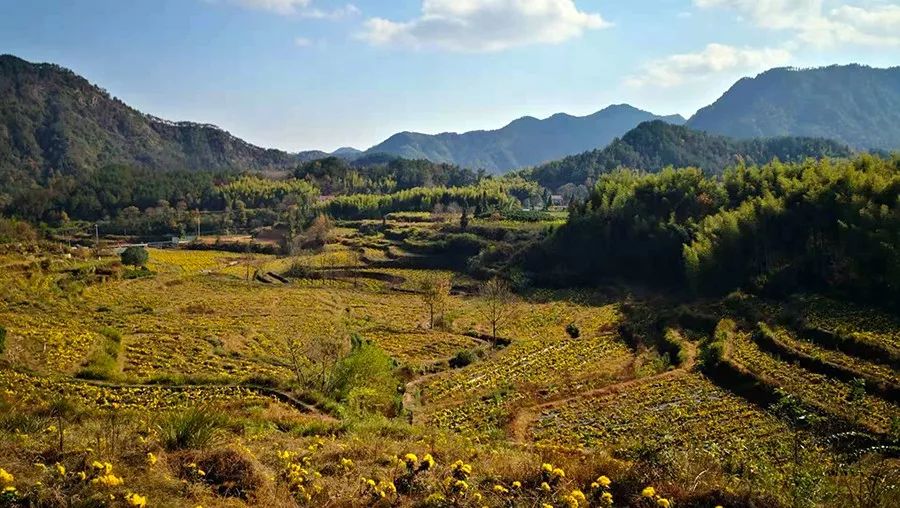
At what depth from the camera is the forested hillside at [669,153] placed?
156875mm

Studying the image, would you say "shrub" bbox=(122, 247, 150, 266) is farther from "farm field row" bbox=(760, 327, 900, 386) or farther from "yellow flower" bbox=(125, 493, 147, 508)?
"yellow flower" bbox=(125, 493, 147, 508)

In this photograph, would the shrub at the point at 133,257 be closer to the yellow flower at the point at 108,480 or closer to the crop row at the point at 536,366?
the crop row at the point at 536,366

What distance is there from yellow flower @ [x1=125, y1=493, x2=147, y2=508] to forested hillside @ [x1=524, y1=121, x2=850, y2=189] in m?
151

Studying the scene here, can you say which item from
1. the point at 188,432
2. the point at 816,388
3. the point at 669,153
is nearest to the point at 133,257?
the point at 188,432

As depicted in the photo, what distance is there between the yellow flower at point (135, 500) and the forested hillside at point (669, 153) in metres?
151

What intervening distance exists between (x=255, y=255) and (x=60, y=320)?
4765cm

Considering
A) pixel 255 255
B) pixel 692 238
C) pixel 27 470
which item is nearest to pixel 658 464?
pixel 27 470

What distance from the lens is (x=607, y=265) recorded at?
57.5m

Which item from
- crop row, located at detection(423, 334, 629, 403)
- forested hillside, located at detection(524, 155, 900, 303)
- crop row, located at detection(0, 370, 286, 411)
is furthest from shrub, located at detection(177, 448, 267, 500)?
forested hillside, located at detection(524, 155, 900, 303)

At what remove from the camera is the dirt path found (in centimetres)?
1876

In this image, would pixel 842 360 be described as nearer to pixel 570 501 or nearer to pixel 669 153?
pixel 570 501

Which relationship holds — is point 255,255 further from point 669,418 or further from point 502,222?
point 669,418

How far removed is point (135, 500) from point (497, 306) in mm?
37805

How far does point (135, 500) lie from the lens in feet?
20.2
